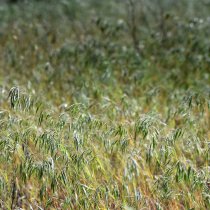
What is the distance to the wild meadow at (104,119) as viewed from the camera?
299 centimetres

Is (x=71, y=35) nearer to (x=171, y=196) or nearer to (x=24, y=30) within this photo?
(x=24, y=30)

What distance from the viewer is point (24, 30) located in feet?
22.3

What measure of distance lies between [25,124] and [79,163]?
597 mm

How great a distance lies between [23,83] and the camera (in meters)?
5.27

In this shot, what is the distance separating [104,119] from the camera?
3.54 m

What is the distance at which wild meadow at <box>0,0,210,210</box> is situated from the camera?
2994mm

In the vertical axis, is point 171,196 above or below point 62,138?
below

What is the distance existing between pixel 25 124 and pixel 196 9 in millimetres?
5476

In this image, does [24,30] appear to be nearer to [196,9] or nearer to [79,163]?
[196,9]

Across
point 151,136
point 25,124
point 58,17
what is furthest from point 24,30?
point 151,136

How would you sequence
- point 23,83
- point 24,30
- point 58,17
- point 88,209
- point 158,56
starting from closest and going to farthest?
point 88,209
point 23,83
point 158,56
point 24,30
point 58,17

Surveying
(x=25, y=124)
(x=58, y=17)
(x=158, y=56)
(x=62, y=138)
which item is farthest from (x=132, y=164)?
(x=58, y=17)

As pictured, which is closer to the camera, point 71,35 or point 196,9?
point 71,35

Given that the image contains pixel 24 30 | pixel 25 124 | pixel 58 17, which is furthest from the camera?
pixel 58 17
